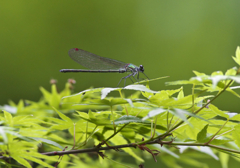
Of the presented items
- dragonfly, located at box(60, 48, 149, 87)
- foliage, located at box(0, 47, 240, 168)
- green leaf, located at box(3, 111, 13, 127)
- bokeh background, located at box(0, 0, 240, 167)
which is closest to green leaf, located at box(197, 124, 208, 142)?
foliage, located at box(0, 47, 240, 168)

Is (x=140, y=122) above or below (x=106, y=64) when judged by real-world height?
below

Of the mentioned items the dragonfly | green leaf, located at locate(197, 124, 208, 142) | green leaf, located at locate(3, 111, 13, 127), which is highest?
the dragonfly

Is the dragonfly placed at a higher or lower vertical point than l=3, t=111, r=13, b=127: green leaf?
higher

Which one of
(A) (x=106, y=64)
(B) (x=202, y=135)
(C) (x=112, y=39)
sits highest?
(C) (x=112, y=39)

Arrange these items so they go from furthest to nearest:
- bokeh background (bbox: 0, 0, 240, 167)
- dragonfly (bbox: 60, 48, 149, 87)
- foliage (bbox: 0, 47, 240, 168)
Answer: bokeh background (bbox: 0, 0, 240, 167) → dragonfly (bbox: 60, 48, 149, 87) → foliage (bbox: 0, 47, 240, 168)

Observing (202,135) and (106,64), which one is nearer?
(202,135)

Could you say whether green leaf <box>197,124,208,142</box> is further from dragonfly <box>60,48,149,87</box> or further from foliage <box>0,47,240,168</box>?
dragonfly <box>60,48,149,87</box>

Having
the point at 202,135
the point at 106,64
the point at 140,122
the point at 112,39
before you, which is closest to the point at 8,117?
the point at 140,122

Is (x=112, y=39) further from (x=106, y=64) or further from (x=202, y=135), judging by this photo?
(x=202, y=135)

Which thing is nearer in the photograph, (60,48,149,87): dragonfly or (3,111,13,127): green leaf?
(3,111,13,127): green leaf

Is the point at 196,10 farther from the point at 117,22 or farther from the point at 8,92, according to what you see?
the point at 8,92
